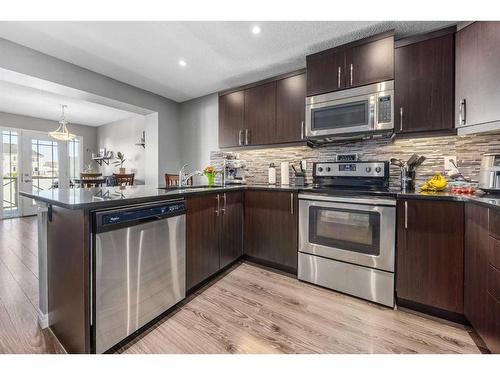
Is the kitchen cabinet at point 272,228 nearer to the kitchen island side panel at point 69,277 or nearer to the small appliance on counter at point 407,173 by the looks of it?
the small appliance on counter at point 407,173

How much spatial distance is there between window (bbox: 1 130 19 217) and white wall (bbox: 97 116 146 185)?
1786 millimetres

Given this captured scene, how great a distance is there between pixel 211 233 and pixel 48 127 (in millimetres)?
6381

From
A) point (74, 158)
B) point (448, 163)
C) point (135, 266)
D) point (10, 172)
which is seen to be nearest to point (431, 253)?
point (448, 163)

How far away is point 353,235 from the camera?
6.75ft

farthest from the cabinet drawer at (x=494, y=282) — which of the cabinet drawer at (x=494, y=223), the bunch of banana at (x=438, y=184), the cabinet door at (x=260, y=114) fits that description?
the cabinet door at (x=260, y=114)

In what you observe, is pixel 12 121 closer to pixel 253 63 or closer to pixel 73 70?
pixel 73 70

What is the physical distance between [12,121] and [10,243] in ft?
11.7

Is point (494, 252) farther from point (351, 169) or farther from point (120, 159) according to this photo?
point (120, 159)

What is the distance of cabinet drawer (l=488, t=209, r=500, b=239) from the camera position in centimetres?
124

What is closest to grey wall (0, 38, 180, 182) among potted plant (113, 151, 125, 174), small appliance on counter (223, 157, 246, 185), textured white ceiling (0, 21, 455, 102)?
textured white ceiling (0, 21, 455, 102)

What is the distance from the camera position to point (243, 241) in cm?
277

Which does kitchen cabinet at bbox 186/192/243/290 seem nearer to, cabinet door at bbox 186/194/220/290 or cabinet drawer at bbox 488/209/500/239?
cabinet door at bbox 186/194/220/290

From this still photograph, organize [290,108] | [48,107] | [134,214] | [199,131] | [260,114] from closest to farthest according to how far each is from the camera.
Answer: [134,214]
[290,108]
[260,114]
[199,131]
[48,107]

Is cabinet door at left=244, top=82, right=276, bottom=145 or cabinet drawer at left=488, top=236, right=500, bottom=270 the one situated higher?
cabinet door at left=244, top=82, right=276, bottom=145
